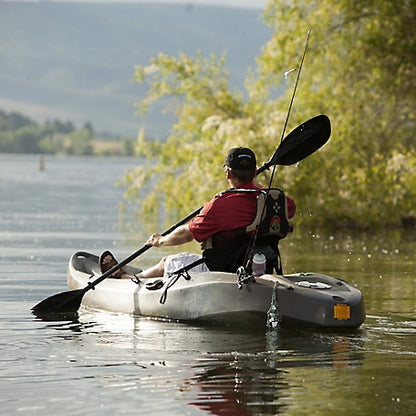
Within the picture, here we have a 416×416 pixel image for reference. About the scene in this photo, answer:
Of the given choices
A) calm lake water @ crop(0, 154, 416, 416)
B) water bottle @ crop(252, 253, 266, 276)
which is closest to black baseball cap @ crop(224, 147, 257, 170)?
water bottle @ crop(252, 253, 266, 276)

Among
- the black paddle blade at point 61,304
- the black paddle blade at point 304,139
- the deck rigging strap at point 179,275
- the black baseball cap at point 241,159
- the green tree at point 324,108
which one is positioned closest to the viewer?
the black baseball cap at point 241,159

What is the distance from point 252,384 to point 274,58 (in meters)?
17.1

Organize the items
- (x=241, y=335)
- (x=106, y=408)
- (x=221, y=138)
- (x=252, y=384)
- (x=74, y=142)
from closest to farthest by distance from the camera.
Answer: (x=106, y=408)
(x=252, y=384)
(x=241, y=335)
(x=221, y=138)
(x=74, y=142)

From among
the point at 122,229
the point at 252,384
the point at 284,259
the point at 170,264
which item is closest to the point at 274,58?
the point at 122,229

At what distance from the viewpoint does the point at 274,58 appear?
24.5 m

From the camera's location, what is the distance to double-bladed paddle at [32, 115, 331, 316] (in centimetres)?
1138

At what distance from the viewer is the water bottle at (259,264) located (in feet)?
33.6

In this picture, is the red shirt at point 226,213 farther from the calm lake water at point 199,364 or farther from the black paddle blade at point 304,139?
the black paddle blade at point 304,139

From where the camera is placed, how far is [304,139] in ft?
38.1

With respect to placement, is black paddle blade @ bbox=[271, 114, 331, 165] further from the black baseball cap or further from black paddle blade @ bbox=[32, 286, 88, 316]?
black paddle blade @ bbox=[32, 286, 88, 316]

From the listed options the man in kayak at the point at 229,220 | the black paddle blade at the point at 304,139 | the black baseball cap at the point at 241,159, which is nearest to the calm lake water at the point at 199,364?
the man in kayak at the point at 229,220

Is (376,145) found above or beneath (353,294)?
above

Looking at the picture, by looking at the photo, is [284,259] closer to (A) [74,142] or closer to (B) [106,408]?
(B) [106,408]

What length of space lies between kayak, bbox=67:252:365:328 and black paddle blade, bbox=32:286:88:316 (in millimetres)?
584
